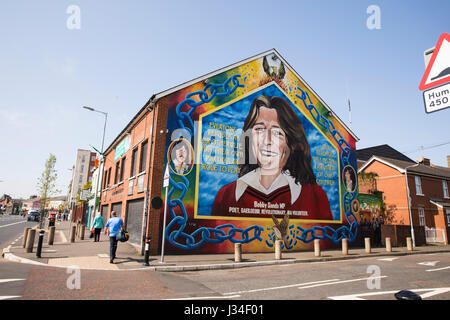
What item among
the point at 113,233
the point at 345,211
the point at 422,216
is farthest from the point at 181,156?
the point at 422,216

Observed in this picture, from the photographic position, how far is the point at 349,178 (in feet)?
64.8

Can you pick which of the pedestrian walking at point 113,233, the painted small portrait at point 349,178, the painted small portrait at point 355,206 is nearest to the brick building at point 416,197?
the painted small portrait at point 355,206

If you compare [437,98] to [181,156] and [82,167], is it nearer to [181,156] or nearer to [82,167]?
[181,156]

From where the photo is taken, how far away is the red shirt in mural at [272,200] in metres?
14.5

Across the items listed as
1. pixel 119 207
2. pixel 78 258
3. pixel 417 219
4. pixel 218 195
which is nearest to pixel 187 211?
pixel 218 195

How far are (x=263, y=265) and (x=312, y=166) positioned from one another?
8.58 meters

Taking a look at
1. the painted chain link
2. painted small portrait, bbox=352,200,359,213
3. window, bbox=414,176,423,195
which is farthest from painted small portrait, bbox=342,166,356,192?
window, bbox=414,176,423,195

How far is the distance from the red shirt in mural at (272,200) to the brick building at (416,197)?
11.9 metres

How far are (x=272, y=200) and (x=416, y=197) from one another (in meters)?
18.0

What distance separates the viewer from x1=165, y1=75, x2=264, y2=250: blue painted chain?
1288cm

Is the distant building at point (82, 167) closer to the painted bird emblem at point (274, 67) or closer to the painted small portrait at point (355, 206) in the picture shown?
the painted bird emblem at point (274, 67)

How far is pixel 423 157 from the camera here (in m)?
31.2

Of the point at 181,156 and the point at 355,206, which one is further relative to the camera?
the point at 355,206
